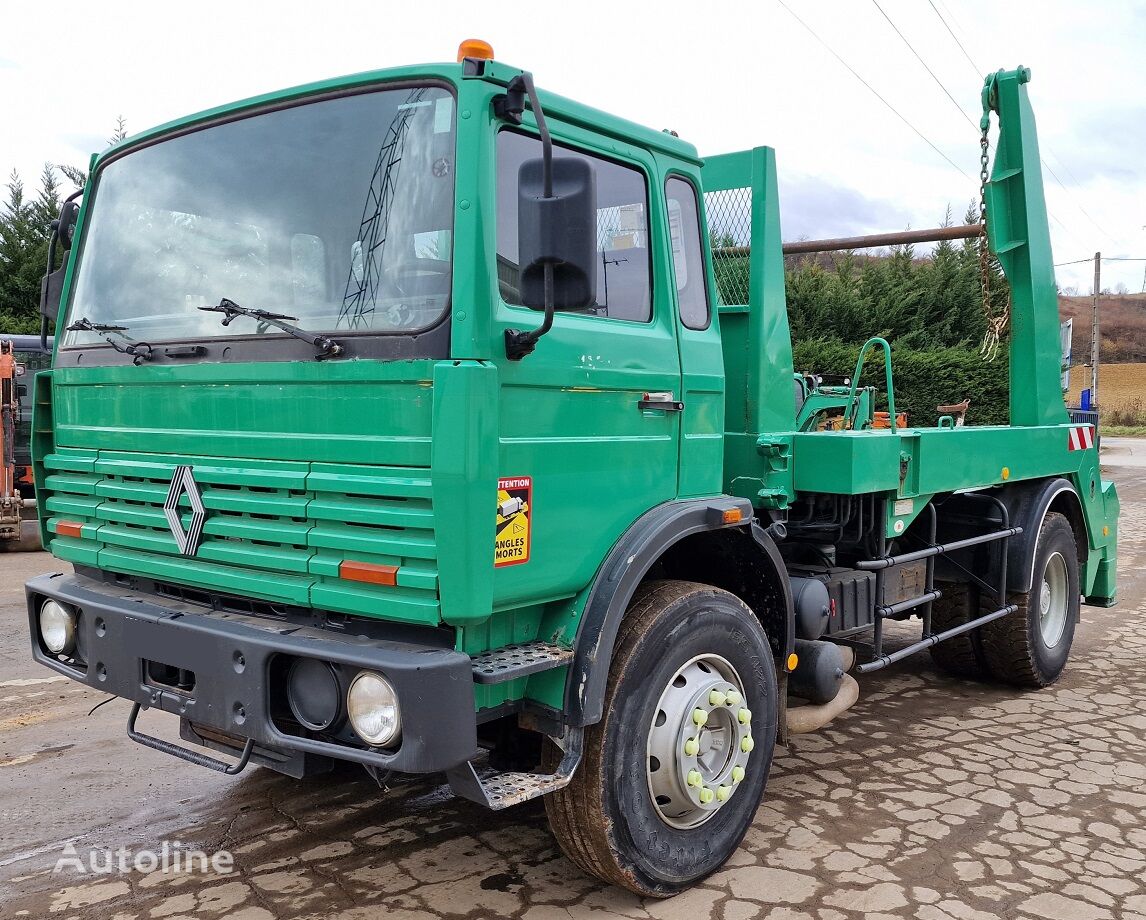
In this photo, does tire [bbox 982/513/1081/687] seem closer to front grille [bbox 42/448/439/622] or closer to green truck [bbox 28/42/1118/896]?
green truck [bbox 28/42/1118/896]

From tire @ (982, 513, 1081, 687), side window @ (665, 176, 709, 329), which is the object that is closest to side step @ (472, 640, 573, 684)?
side window @ (665, 176, 709, 329)

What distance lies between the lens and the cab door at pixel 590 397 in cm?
266

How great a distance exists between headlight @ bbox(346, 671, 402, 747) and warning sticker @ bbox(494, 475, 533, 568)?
1.43 ft

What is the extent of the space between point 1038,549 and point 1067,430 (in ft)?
2.63

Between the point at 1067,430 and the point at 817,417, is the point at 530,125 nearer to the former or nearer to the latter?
the point at 817,417

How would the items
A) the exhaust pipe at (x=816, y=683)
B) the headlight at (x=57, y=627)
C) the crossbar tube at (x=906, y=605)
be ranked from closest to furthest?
the headlight at (x=57, y=627), the exhaust pipe at (x=816, y=683), the crossbar tube at (x=906, y=605)

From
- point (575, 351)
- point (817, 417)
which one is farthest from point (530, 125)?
point (817, 417)

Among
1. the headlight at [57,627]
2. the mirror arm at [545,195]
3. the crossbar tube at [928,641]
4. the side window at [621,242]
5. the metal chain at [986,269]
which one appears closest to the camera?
the mirror arm at [545,195]

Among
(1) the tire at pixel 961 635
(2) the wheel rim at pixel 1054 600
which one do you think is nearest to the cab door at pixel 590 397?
(1) the tire at pixel 961 635

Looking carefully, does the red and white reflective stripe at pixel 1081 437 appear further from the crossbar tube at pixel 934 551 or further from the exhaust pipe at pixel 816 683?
the exhaust pipe at pixel 816 683

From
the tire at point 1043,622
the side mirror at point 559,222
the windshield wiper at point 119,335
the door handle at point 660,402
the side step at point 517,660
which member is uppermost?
the side mirror at point 559,222

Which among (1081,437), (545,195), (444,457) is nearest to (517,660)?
(444,457)

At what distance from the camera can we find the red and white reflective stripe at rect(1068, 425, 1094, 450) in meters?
5.89

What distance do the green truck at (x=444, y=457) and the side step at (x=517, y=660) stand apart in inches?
0.5
